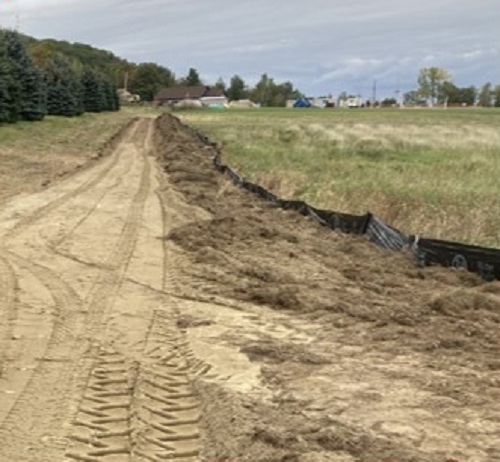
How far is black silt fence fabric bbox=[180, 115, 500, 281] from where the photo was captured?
8522 millimetres

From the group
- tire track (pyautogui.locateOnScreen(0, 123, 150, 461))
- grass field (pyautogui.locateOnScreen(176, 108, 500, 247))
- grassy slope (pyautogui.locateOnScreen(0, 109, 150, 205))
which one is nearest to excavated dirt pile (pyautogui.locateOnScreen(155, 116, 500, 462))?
tire track (pyautogui.locateOnScreen(0, 123, 150, 461))

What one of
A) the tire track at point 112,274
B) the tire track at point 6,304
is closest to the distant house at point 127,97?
the tire track at point 112,274

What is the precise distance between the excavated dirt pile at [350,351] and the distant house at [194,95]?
123527 millimetres

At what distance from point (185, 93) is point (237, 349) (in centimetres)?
14125

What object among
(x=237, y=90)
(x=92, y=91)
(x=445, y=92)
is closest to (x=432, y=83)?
(x=445, y=92)

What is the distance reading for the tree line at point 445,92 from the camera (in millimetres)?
172125

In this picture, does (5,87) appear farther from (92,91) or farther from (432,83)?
(432,83)

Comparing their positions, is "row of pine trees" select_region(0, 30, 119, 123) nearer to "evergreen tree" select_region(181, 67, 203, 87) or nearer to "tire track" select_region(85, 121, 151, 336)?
"tire track" select_region(85, 121, 151, 336)

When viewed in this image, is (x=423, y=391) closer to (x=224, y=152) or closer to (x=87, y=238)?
(x=87, y=238)

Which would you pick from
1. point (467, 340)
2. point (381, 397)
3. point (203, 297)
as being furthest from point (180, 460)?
point (203, 297)

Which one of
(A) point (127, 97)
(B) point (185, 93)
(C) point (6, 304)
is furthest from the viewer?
(B) point (185, 93)

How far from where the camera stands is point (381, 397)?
4.92 metres

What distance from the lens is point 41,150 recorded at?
27.1 m

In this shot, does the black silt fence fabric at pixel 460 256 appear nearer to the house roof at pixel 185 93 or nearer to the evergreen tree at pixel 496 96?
the house roof at pixel 185 93
